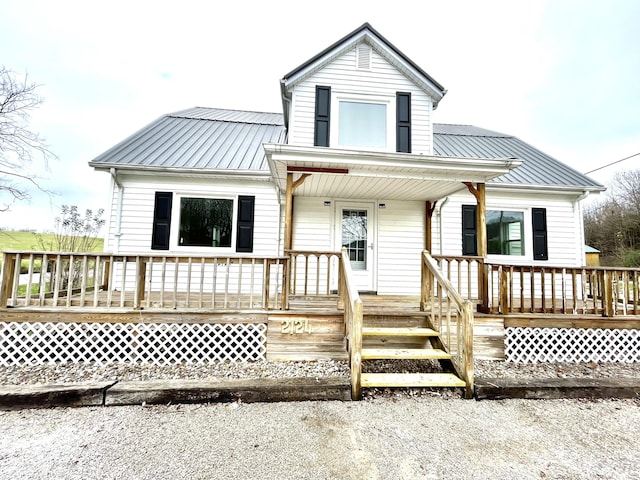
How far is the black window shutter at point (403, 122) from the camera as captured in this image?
20.8 ft

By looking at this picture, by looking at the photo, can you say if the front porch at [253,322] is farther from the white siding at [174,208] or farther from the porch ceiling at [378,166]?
the white siding at [174,208]

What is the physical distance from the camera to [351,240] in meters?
6.63

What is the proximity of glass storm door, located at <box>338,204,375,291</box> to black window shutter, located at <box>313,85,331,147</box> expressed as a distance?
4.67ft

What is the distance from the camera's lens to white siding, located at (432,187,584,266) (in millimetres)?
6934

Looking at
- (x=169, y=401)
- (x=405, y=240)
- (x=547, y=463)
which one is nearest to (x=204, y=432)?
(x=169, y=401)

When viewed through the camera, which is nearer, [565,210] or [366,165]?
[366,165]

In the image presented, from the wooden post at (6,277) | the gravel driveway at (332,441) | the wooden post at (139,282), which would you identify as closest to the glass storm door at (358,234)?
the gravel driveway at (332,441)

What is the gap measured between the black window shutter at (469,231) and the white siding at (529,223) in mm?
85

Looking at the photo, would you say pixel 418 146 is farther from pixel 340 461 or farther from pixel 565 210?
pixel 340 461

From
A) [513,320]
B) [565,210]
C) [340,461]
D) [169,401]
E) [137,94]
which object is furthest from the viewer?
[137,94]

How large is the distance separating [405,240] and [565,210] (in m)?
4.03

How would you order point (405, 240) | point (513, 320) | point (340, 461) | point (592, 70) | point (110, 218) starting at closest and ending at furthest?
1. point (340, 461)
2. point (513, 320)
3. point (110, 218)
4. point (405, 240)
5. point (592, 70)

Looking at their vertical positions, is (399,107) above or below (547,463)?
above

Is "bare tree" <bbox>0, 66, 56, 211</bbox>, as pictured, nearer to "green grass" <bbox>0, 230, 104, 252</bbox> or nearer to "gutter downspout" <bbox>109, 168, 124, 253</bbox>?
"green grass" <bbox>0, 230, 104, 252</bbox>
